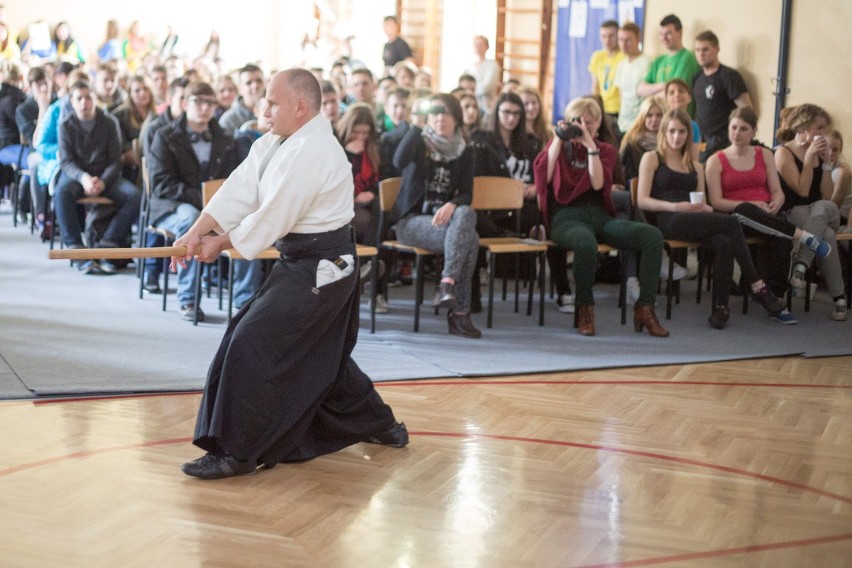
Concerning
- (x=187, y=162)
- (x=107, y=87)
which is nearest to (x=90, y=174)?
(x=187, y=162)

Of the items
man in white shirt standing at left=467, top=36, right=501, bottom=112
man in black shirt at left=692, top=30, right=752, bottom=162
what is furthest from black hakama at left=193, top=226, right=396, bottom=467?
man in white shirt standing at left=467, top=36, right=501, bottom=112

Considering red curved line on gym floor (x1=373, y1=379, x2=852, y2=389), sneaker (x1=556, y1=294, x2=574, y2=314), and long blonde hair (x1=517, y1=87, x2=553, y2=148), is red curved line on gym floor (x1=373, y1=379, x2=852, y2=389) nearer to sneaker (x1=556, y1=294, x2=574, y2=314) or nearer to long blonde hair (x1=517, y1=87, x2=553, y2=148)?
sneaker (x1=556, y1=294, x2=574, y2=314)

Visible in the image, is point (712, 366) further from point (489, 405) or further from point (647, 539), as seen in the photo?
point (647, 539)

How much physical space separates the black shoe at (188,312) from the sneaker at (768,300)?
331 centimetres

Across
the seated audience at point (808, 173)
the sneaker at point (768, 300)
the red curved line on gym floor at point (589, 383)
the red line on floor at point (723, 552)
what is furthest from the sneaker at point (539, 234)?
the red line on floor at point (723, 552)

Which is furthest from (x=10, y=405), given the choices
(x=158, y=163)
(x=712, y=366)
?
(x=712, y=366)

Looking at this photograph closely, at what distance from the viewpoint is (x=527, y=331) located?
21.3 ft

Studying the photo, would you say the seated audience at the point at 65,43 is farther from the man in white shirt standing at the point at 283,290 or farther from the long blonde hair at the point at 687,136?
the man in white shirt standing at the point at 283,290

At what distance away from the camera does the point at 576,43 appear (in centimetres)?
→ 1136

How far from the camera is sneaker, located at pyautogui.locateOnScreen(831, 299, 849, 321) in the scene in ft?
23.2

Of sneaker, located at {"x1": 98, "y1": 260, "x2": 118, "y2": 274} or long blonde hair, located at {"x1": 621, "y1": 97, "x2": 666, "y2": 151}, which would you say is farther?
sneaker, located at {"x1": 98, "y1": 260, "x2": 118, "y2": 274}

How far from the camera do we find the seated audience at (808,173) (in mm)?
7387

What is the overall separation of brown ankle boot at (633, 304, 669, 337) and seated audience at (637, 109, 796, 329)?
46 cm

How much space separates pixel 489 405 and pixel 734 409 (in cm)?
108
